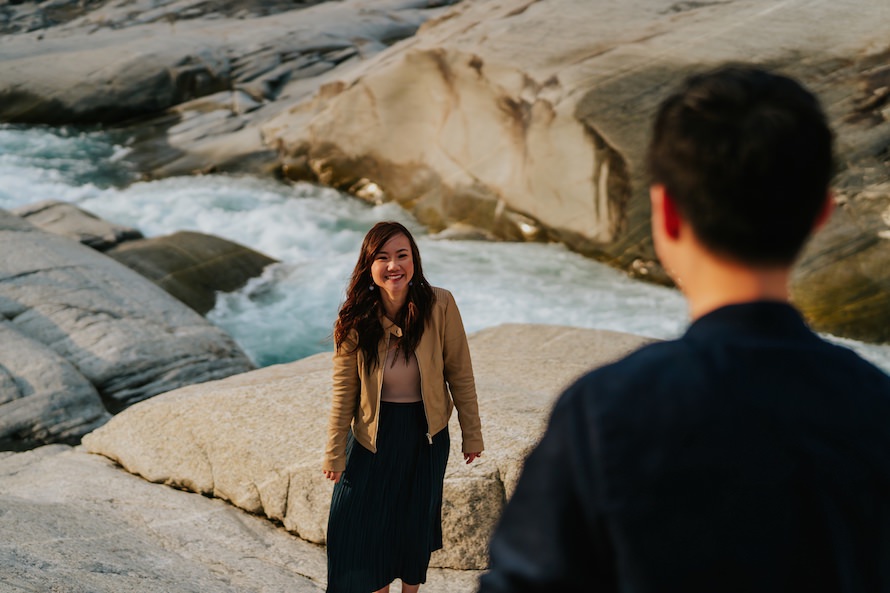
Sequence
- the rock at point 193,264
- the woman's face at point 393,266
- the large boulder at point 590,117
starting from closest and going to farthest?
the woman's face at point 393,266 → the rock at point 193,264 → the large boulder at point 590,117

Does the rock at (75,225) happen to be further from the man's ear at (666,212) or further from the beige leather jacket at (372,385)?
the man's ear at (666,212)

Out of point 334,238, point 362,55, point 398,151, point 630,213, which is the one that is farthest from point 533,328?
point 362,55

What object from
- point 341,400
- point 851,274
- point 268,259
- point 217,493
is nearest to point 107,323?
point 217,493

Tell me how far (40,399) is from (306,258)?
18.1 ft

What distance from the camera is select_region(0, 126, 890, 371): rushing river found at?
9.64 m

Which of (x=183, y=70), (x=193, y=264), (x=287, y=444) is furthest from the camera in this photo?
(x=183, y=70)

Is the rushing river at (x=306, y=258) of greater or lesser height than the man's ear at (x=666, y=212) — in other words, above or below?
below

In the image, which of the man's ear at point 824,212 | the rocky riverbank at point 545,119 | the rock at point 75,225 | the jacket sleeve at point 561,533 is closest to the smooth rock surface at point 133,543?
the jacket sleeve at point 561,533

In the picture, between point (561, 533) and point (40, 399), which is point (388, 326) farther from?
point (40, 399)

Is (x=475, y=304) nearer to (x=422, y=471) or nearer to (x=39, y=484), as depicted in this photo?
→ (x=39, y=484)

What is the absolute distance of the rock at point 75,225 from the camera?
9.95 metres

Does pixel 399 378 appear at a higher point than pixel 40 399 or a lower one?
higher

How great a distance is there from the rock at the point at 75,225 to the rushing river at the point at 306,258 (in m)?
1.41

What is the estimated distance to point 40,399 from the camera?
20.7ft
